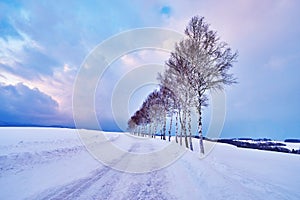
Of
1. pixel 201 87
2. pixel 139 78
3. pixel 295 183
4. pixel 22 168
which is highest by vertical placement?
pixel 139 78

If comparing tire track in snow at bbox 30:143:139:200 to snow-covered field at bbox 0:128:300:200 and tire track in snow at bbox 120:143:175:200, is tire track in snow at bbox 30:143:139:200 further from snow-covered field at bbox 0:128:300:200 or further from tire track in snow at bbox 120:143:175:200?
tire track in snow at bbox 120:143:175:200

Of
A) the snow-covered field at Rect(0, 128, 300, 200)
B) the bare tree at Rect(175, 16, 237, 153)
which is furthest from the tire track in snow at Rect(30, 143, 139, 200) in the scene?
the bare tree at Rect(175, 16, 237, 153)

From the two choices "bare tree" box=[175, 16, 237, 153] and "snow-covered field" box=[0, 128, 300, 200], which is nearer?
"snow-covered field" box=[0, 128, 300, 200]

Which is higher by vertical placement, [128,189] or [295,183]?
[295,183]

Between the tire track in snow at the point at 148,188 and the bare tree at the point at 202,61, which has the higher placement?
the bare tree at the point at 202,61

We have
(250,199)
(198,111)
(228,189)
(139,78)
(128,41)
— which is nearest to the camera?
(250,199)

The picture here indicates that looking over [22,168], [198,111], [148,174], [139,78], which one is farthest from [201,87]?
[139,78]

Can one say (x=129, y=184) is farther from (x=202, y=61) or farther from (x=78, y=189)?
(x=202, y=61)

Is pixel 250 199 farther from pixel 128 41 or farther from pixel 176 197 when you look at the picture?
pixel 128 41

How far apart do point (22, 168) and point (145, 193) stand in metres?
6.27

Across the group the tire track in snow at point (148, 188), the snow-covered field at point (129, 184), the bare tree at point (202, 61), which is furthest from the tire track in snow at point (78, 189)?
the bare tree at point (202, 61)

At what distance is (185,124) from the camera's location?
21.6m

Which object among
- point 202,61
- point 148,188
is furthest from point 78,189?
point 202,61

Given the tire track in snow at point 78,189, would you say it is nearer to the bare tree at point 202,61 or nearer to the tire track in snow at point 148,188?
the tire track in snow at point 148,188
